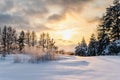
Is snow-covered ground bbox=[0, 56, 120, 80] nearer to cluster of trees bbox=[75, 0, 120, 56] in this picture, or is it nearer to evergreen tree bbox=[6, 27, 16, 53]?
cluster of trees bbox=[75, 0, 120, 56]

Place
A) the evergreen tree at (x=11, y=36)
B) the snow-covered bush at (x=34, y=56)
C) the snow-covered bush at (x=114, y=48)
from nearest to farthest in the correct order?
1. the snow-covered bush at (x=34, y=56)
2. the snow-covered bush at (x=114, y=48)
3. the evergreen tree at (x=11, y=36)

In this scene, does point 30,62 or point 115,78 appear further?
point 30,62

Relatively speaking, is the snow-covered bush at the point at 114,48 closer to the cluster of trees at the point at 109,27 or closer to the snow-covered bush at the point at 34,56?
the cluster of trees at the point at 109,27

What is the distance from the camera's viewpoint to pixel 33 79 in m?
4.70

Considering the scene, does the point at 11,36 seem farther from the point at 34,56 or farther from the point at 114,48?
the point at 34,56

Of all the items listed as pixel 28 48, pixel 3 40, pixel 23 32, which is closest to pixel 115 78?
pixel 28 48

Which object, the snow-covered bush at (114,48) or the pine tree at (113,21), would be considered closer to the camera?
the snow-covered bush at (114,48)

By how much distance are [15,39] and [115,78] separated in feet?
158

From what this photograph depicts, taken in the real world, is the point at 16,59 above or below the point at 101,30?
below

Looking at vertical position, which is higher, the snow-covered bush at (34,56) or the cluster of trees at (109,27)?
the cluster of trees at (109,27)

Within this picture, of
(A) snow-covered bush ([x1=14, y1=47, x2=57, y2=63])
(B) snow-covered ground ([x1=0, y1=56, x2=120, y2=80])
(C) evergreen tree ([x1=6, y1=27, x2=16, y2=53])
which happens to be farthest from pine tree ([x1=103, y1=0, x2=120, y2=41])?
(C) evergreen tree ([x1=6, y1=27, x2=16, y2=53])

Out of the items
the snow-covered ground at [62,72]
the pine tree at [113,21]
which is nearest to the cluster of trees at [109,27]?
the pine tree at [113,21]

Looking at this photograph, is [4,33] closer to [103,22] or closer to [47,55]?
[103,22]

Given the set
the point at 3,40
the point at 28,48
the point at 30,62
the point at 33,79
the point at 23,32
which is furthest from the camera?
the point at 23,32
